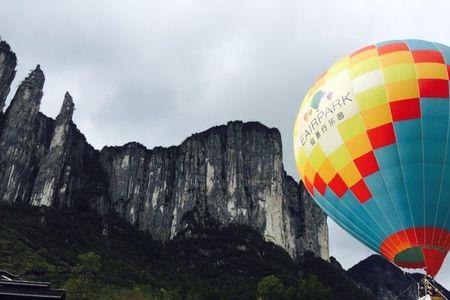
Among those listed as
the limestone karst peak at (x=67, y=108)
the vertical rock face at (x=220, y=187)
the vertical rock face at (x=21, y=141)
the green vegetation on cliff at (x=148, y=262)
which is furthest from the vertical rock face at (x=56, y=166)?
the vertical rock face at (x=220, y=187)

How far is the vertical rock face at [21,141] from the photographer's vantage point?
10631cm

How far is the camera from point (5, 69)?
115 meters

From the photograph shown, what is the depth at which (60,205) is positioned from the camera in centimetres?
10969

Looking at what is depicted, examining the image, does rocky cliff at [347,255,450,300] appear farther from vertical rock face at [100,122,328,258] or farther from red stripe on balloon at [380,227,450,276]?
red stripe on balloon at [380,227,450,276]

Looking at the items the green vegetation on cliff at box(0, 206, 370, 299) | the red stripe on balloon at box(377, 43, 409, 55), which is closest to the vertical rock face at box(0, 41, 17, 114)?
the green vegetation on cliff at box(0, 206, 370, 299)

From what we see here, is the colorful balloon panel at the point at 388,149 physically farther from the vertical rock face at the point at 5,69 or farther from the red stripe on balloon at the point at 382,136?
the vertical rock face at the point at 5,69

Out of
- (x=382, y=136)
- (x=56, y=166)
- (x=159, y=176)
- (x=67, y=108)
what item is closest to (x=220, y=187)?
(x=159, y=176)

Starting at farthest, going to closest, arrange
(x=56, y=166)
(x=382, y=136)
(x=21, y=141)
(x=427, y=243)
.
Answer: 1. (x=56, y=166)
2. (x=21, y=141)
3. (x=382, y=136)
4. (x=427, y=243)

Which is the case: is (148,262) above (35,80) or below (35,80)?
below

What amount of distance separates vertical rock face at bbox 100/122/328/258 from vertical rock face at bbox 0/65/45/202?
20.6 meters

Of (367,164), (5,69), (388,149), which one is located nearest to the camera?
(388,149)

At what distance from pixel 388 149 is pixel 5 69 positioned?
10599 cm

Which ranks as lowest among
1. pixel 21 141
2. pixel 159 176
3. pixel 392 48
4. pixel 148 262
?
pixel 392 48

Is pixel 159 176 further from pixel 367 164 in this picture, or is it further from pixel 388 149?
pixel 388 149
